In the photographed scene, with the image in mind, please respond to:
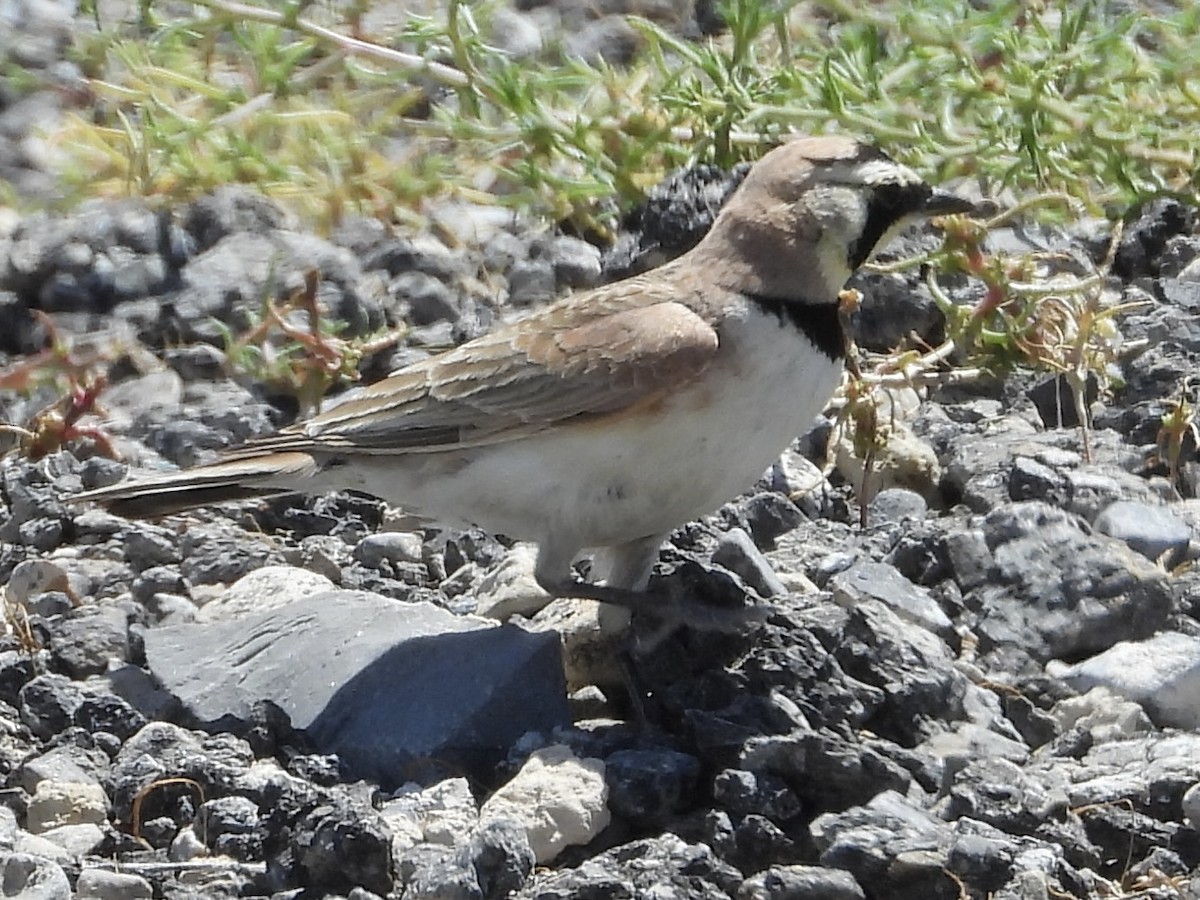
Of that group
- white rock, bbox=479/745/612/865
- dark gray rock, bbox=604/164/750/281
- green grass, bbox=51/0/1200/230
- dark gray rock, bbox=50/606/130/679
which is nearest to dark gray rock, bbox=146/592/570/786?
dark gray rock, bbox=50/606/130/679

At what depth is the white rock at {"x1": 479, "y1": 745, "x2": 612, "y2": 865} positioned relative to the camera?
3867 millimetres

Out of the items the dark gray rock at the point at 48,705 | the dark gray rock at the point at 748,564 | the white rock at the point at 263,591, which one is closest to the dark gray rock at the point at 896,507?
the dark gray rock at the point at 748,564

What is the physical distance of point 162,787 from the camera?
4086 millimetres

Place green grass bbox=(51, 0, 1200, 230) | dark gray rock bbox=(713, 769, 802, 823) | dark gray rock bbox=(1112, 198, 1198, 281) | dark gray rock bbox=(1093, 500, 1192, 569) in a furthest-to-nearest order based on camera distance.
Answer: dark gray rock bbox=(1112, 198, 1198, 281) < green grass bbox=(51, 0, 1200, 230) < dark gray rock bbox=(1093, 500, 1192, 569) < dark gray rock bbox=(713, 769, 802, 823)

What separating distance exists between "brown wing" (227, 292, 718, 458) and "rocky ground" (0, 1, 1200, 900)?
39 centimetres

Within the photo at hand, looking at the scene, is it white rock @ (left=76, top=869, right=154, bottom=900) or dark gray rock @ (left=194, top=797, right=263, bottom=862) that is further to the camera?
dark gray rock @ (left=194, top=797, right=263, bottom=862)

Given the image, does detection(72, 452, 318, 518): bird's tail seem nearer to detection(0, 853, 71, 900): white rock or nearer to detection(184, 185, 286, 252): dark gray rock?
detection(0, 853, 71, 900): white rock

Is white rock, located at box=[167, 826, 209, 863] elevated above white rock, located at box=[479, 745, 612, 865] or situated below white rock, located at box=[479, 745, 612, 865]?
below

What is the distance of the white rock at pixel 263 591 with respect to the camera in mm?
4879

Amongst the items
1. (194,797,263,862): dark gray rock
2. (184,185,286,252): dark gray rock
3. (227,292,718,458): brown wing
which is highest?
(227,292,718,458): brown wing

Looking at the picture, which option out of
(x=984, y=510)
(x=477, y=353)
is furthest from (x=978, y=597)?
(x=477, y=353)

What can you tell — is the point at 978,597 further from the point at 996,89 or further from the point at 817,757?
the point at 996,89

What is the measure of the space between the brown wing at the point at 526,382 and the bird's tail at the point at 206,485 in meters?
0.05

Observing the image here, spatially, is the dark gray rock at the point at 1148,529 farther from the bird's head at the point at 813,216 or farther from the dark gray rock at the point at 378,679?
the dark gray rock at the point at 378,679
